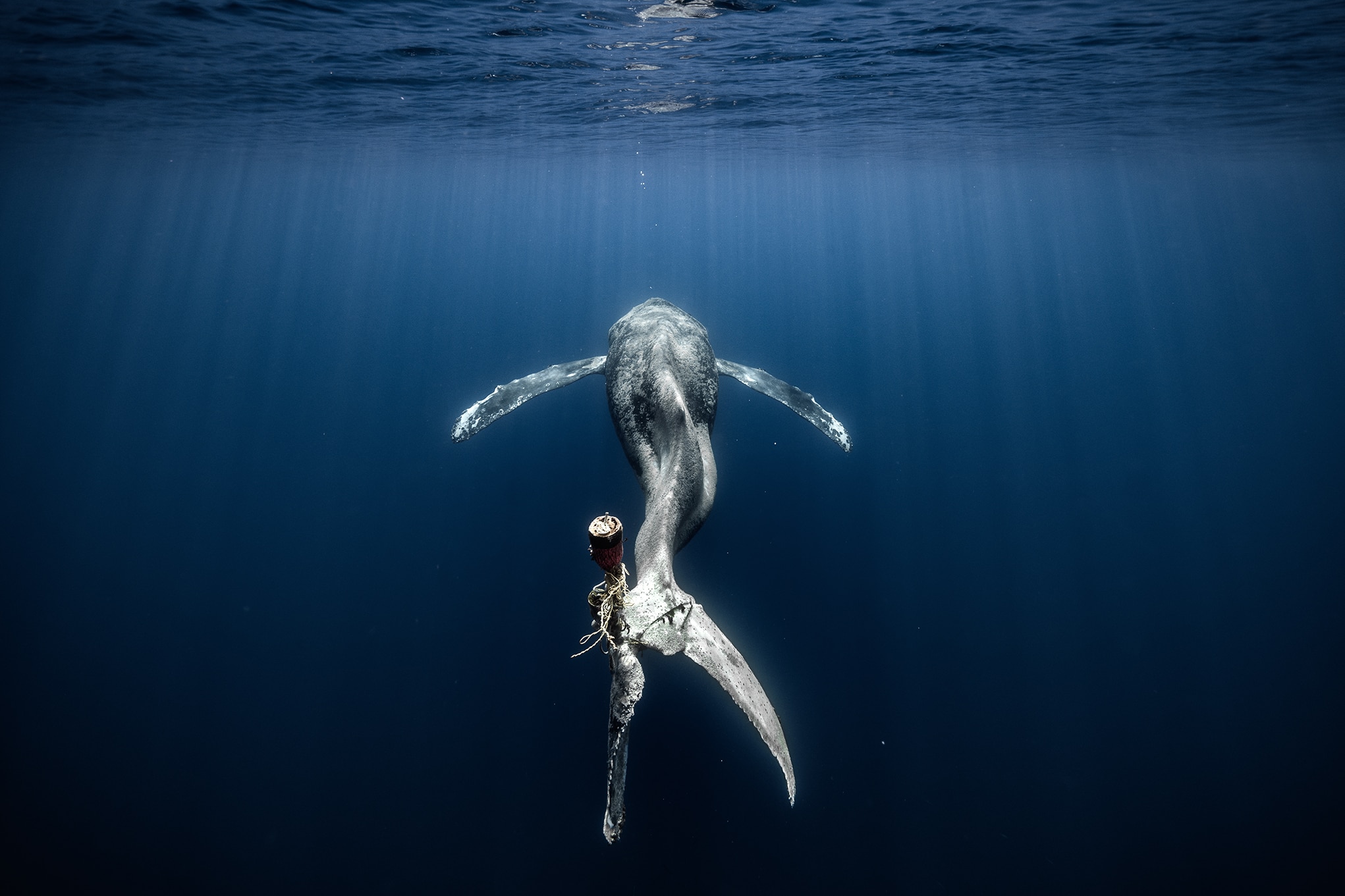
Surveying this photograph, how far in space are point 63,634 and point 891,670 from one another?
1964cm

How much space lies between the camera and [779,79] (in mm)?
15812

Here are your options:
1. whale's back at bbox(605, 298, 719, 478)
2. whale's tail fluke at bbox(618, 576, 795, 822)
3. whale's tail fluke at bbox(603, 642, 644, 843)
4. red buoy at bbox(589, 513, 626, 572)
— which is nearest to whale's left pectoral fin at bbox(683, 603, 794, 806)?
whale's tail fluke at bbox(618, 576, 795, 822)

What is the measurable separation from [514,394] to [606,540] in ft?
24.8

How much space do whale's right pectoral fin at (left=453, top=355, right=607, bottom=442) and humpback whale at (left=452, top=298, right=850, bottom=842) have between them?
0.07ft

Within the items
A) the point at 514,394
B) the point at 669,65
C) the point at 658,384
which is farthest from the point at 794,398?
the point at 669,65

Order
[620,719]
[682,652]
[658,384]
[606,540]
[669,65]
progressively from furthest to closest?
[669,65]
[658,384]
[682,652]
[620,719]
[606,540]

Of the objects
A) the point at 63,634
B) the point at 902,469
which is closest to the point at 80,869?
the point at 63,634

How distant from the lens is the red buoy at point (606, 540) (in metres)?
2.95

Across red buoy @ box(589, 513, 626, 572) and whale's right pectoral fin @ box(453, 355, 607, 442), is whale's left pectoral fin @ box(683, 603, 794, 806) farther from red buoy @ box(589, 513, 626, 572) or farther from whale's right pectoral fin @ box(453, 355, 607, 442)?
whale's right pectoral fin @ box(453, 355, 607, 442)

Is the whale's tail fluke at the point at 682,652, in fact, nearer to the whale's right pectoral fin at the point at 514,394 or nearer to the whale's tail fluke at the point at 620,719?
the whale's tail fluke at the point at 620,719

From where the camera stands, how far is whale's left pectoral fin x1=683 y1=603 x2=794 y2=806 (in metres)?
3.57

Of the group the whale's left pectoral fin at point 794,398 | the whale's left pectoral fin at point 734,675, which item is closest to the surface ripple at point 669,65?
the whale's left pectoral fin at point 794,398

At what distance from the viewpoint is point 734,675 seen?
156 inches

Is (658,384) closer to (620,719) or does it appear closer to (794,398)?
(794,398)
